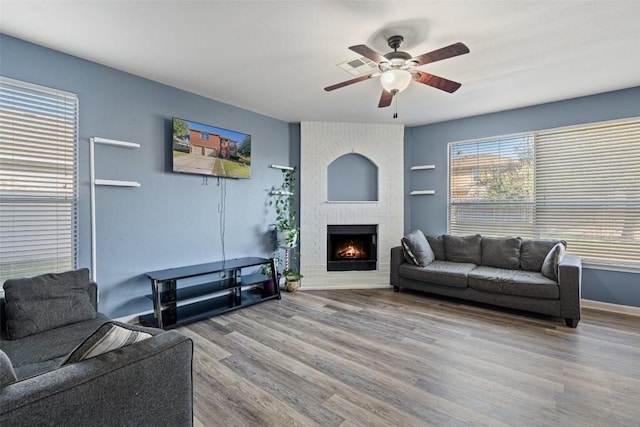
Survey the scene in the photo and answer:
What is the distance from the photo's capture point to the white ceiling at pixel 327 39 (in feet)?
6.88

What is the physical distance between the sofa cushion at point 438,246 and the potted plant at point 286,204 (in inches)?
83.1

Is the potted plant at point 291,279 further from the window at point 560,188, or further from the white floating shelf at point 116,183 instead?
the window at point 560,188

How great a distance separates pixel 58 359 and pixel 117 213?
1.65 metres

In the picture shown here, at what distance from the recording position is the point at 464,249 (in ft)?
14.6

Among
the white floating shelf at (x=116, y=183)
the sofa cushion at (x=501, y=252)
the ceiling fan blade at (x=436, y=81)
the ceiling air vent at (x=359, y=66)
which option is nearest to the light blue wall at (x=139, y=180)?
the white floating shelf at (x=116, y=183)

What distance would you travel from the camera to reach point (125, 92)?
123 inches

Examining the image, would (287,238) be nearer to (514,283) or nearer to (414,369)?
(414,369)

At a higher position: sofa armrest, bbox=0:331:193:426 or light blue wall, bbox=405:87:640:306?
light blue wall, bbox=405:87:640:306

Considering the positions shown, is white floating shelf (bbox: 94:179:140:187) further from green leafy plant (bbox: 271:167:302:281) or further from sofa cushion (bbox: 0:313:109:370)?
green leafy plant (bbox: 271:167:302:281)

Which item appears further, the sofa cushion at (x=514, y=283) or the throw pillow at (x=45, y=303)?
the sofa cushion at (x=514, y=283)

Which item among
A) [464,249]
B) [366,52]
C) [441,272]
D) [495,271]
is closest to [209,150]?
[366,52]

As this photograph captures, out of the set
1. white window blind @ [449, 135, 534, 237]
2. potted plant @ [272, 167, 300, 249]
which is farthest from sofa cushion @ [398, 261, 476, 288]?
potted plant @ [272, 167, 300, 249]

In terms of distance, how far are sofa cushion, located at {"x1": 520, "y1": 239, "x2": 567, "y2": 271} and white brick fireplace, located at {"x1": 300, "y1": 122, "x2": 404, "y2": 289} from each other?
1704 millimetres

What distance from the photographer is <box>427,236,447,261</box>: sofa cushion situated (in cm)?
462
